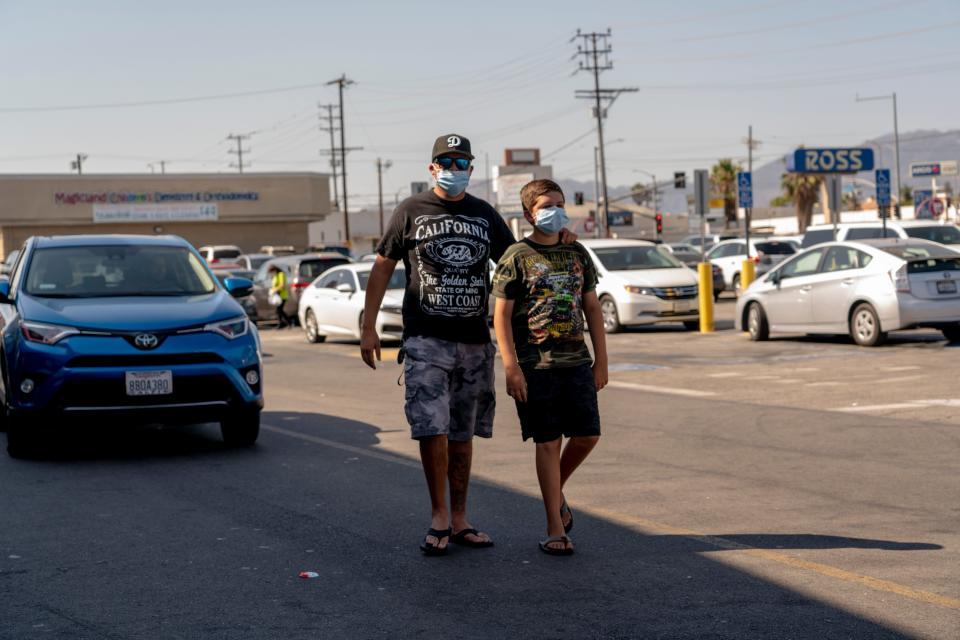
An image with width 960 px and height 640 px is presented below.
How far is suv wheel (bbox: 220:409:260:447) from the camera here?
1051 cm

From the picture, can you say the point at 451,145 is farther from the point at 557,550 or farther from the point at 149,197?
Result: the point at 149,197

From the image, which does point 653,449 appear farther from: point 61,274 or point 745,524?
point 61,274

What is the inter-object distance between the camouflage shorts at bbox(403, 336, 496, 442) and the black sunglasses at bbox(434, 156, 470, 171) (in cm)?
85

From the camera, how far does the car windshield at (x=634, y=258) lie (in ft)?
82.1

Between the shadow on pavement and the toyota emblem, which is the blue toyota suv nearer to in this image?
the toyota emblem

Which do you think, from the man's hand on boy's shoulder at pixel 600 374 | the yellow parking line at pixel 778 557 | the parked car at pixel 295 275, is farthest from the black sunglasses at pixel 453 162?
the parked car at pixel 295 275

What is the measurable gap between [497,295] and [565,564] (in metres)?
1.31

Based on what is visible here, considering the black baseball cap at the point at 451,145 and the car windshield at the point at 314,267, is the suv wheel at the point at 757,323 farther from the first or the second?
the black baseball cap at the point at 451,145

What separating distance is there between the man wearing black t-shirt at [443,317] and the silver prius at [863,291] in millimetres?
12305

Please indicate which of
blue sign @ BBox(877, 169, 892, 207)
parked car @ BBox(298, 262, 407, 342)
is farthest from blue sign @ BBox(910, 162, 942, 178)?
parked car @ BBox(298, 262, 407, 342)

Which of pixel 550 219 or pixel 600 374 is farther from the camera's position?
pixel 600 374

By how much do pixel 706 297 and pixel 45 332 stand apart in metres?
15.2

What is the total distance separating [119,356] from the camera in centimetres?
969

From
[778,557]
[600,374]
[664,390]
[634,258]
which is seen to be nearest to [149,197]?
[634,258]
